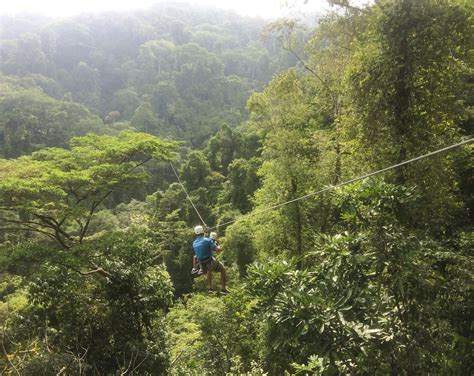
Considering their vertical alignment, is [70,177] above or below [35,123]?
above

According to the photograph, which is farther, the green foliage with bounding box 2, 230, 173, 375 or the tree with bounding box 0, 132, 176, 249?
Result: the tree with bounding box 0, 132, 176, 249

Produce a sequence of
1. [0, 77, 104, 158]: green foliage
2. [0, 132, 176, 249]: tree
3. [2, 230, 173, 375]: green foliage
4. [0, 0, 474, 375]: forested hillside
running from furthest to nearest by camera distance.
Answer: [0, 77, 104, 158]: green foliage, [0, 132, 176, 249]: tree, [2, 230, 173, 375]: green foliage, [0, 0, 474, 375]: forested hillside

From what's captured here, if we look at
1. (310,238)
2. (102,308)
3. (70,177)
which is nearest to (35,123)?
(70,177)

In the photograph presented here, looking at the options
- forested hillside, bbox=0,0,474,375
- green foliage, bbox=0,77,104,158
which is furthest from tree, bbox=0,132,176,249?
green foliage, bbox=0,77,104,158

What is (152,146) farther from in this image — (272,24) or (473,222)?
(473,222)

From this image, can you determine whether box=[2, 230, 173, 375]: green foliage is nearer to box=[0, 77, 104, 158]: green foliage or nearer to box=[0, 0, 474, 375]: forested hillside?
box=[0, 0, 474, 375]: forested hillside

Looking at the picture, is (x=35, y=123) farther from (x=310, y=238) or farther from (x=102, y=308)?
(x=310, y=238)

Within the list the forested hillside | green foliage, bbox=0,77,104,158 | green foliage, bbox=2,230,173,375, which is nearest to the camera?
the forested hillside

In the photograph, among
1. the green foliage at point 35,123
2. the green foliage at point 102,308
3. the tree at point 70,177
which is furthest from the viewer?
the green foliage at point 35,123

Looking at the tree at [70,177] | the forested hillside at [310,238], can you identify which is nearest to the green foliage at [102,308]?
the forested hillside at [310,238]

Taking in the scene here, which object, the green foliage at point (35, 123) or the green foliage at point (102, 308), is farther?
the green foliage at point (35, 123)

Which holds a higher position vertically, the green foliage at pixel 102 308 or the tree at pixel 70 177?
the tree at pixel 70 177

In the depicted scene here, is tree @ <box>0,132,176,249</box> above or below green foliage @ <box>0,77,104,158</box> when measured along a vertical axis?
above

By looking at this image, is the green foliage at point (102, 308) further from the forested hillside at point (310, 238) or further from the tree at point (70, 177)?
the tree at point (70, 177)
